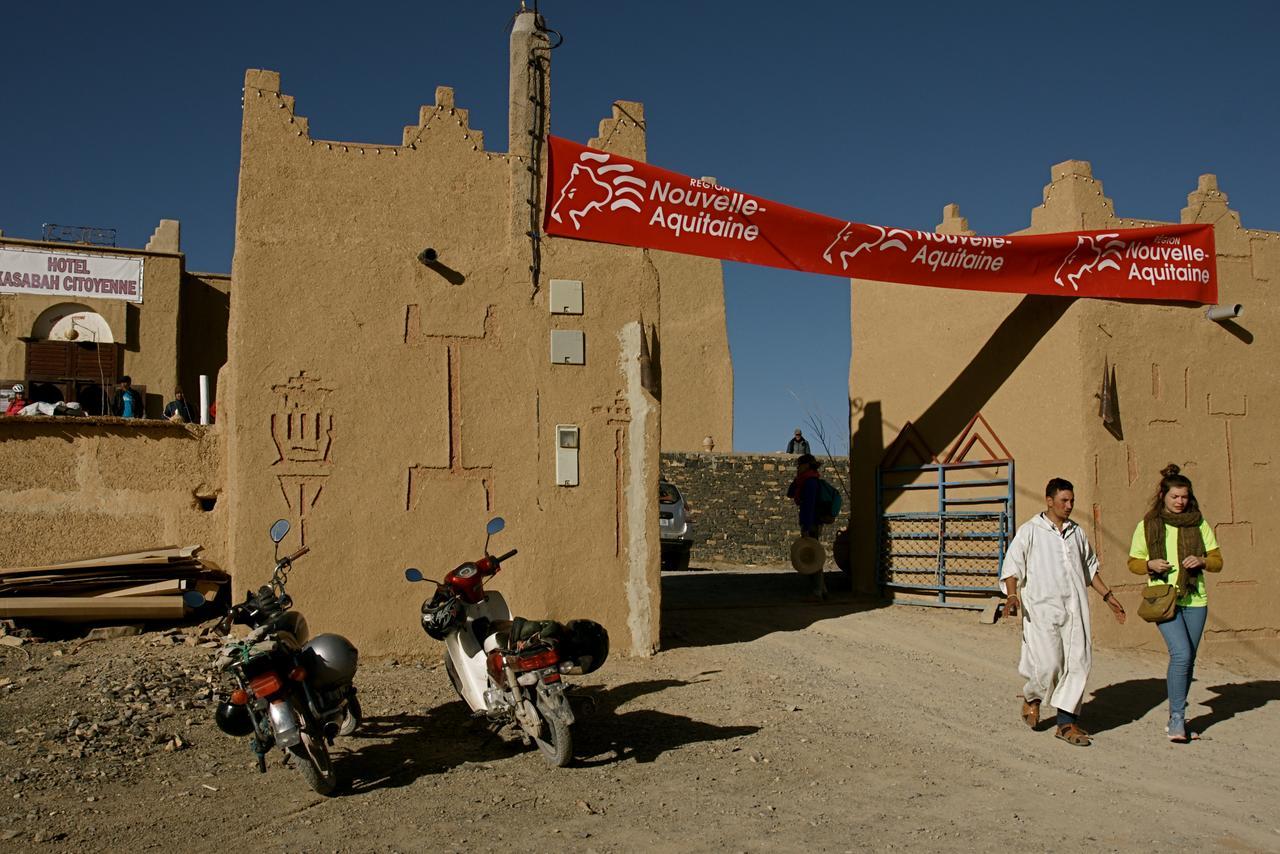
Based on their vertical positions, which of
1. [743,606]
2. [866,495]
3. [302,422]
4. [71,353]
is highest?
[71,353]

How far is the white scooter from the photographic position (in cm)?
614

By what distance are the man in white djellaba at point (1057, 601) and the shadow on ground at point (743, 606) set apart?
327 centimetres

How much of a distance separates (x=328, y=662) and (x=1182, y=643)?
523 cm

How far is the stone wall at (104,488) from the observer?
9.50 meters

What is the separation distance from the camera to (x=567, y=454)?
30.0 feet

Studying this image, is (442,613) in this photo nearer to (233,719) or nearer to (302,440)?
(233,719)

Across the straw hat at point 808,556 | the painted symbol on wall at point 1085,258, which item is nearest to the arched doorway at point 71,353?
the straw hat at point 808,556

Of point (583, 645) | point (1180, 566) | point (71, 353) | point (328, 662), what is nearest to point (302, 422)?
point (328, 662)

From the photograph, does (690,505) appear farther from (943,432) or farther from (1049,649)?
(1049,649)

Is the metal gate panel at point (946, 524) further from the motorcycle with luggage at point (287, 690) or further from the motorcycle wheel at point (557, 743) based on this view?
the motorcycle with luggage at point (287, 690)

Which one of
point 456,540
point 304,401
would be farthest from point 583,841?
point 304,401

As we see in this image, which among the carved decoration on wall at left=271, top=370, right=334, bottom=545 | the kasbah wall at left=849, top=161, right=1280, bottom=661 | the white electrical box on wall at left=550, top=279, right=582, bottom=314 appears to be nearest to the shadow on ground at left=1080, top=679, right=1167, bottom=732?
the kasbah wall at left=849, top=161, right=1280, bottom=661

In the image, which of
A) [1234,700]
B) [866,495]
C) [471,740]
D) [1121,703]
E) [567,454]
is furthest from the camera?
[866,495]

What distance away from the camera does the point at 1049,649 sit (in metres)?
7.14
